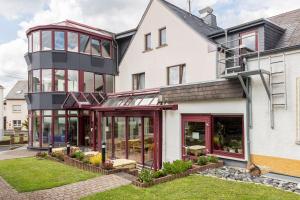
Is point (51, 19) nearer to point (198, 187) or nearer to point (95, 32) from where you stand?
point (95, 32)

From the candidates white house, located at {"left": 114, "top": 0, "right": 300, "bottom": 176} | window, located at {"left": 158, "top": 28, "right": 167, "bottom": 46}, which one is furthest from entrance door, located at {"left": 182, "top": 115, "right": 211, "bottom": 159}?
window, located at {"left": 158, "top": 28, "right": 167, "bottom": 46}

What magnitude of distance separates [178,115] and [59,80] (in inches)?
504

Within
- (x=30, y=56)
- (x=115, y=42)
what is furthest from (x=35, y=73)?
(x=115, y=42)

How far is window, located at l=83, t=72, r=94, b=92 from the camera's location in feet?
76.0

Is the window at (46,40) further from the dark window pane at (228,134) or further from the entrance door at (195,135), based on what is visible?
the dark window pane at (228,134)

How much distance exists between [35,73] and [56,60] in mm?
Answer: 2297

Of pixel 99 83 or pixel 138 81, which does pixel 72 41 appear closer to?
pixel 99 83

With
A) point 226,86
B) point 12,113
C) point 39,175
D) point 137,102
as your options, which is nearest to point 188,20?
point 137,102

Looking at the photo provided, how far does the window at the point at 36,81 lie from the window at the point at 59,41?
2711 mm

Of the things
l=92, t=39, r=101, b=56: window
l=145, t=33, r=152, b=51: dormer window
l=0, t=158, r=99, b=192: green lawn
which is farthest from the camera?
l=92, t=39, r=101, b=56: window

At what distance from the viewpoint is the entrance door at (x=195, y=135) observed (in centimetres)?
1213

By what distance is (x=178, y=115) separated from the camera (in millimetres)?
13461

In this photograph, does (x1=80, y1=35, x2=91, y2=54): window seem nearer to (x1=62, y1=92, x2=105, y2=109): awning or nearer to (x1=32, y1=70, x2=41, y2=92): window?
(x1=62, y1=92, x2=105, y2=109): awning

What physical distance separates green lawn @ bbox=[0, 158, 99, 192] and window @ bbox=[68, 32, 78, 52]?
1104cm
